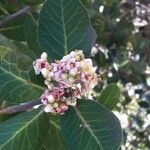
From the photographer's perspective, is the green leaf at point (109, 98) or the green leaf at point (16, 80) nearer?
the green leaf at point (16, 80)

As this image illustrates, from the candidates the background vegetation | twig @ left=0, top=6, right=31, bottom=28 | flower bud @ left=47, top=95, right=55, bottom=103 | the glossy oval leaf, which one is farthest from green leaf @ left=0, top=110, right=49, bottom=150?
twig @ left=0, top=6, right=31, bottom=28

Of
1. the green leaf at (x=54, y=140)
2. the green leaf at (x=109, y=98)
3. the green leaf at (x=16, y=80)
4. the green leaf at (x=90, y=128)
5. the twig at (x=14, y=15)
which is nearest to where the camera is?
the green leaf at (x=90, y=128)

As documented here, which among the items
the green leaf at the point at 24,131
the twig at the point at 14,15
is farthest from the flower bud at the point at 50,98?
the twig at the point at 14,15

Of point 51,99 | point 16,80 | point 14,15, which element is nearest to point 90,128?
point 51,99

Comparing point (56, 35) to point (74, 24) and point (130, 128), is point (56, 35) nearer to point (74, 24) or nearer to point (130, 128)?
point (74, 24)

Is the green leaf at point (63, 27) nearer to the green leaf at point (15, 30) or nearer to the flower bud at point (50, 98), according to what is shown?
the flower bud at point (50, 98)

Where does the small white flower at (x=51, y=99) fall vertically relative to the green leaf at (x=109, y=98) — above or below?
above

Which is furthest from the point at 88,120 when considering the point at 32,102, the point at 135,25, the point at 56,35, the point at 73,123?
the point at 135,25

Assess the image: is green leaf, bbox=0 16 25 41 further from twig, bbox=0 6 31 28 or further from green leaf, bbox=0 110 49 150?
green leaf, bbox=0 110 49 150
